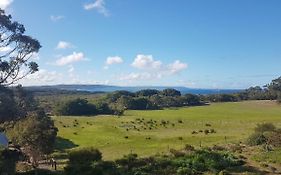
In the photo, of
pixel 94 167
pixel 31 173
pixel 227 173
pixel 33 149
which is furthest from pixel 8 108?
pixel 227 173

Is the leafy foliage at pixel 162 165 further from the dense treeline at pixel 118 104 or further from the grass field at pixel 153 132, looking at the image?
the dense treeline at pixel 118 104

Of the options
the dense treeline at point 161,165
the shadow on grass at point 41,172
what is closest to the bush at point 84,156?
the dense treeline at point 161,165

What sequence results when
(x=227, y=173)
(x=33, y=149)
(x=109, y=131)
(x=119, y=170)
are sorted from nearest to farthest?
(x=227, y=173) → (x=119, y=170) → (x=33, y=149) → (x=109, y=131)

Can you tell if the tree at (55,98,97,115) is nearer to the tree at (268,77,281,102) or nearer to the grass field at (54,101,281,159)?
the grass field at (54,101,281,159)

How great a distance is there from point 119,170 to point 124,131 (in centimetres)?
5031

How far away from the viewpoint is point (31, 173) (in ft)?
114

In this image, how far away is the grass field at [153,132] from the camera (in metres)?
58.9

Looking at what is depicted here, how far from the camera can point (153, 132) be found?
80562mm

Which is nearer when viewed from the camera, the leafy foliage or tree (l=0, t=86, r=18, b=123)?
the leafy foliage

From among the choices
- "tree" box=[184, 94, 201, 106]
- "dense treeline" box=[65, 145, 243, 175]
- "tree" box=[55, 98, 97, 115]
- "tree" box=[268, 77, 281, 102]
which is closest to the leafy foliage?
"dense treeline" box=[65, 145, 243, 175]

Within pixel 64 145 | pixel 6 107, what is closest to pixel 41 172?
pixel 6 107

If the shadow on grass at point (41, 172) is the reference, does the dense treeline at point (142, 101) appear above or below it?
above

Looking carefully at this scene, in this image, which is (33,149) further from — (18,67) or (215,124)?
(215,124)

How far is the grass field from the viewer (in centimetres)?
5894
